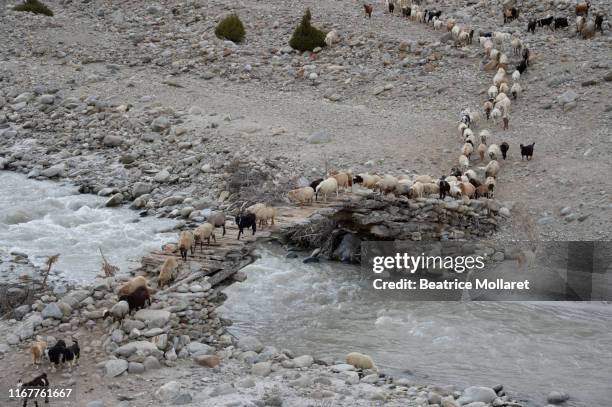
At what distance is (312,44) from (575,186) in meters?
11.0

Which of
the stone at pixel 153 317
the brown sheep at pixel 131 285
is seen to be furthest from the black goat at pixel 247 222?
the stone at pixel 153 317

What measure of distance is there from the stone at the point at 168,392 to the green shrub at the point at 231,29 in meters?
18.6

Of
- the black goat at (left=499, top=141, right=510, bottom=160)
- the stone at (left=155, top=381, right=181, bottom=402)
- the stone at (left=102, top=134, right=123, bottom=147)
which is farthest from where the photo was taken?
the stone at (left=102, top=134, right=123, bottom=147)

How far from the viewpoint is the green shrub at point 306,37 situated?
84.2 ft

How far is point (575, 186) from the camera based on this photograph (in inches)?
663

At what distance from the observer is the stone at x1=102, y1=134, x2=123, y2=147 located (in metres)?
20.2

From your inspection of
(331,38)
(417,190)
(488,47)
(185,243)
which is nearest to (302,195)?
(417,190)

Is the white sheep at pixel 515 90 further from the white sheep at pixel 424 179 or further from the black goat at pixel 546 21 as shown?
the white sheep at pixel 424 179

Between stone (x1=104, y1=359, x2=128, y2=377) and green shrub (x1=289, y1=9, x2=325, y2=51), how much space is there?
16890mm

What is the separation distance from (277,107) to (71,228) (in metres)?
7.42

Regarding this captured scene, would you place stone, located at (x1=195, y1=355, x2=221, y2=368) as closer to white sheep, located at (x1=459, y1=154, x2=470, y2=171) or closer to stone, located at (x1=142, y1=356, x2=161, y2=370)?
stone, located at (x1=142, y1=356, x2=161, y2=370)

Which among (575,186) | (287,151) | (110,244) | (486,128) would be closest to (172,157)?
(287,151)

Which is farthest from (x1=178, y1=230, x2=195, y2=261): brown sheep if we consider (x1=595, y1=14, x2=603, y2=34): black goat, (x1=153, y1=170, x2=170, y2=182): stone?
(x1=595, y1=14, x2=603, y2=34): black goat

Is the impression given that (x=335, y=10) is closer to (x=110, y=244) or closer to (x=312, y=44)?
(x=312, y=44)
